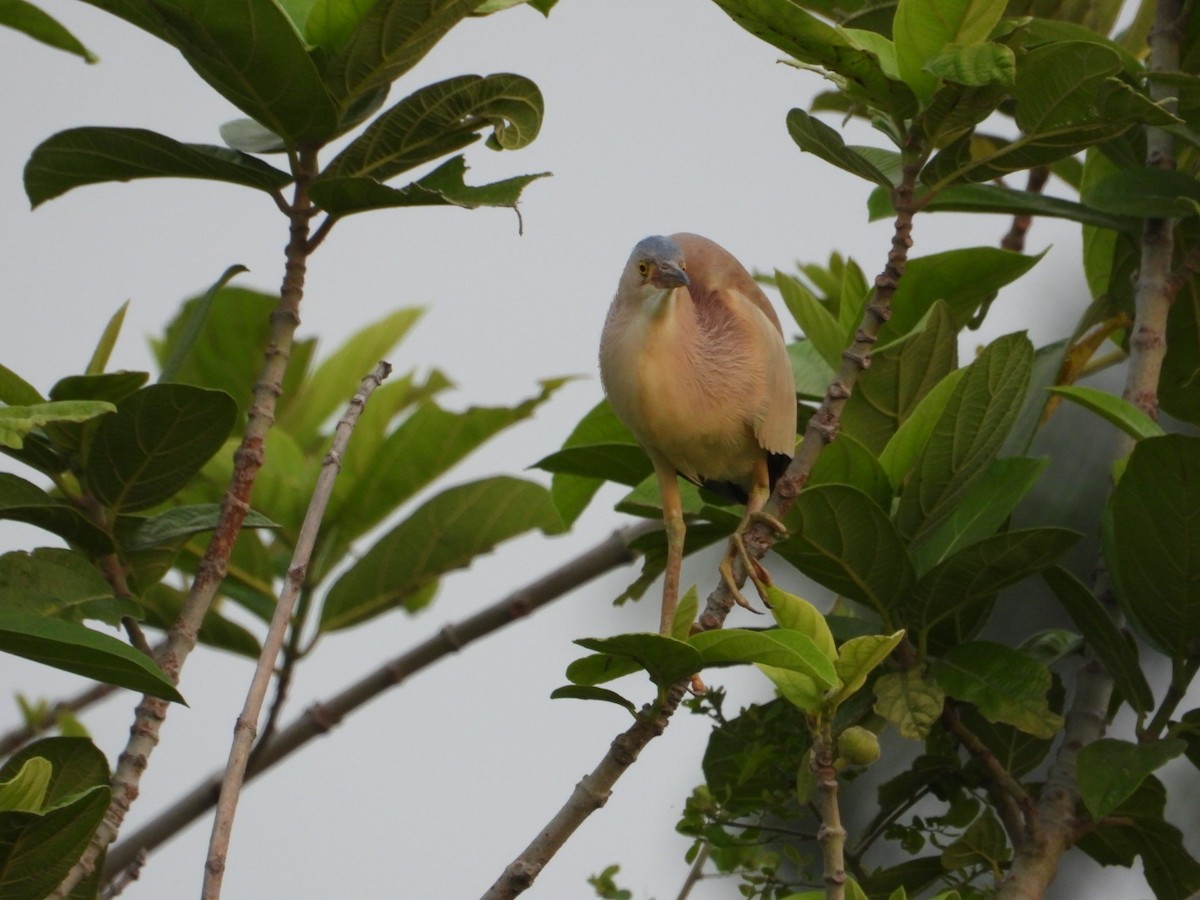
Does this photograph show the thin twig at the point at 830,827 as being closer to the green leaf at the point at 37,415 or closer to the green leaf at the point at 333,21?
the green leaf at the point at 37,415

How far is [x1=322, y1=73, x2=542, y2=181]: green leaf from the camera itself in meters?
1.55

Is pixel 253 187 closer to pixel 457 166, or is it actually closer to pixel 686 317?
pixel 457 166

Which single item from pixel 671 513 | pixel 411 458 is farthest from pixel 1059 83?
pixel 411 458

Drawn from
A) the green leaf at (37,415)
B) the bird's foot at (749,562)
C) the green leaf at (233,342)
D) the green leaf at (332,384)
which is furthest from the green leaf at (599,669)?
the green leaf at (332,384)

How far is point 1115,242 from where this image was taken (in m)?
1.98

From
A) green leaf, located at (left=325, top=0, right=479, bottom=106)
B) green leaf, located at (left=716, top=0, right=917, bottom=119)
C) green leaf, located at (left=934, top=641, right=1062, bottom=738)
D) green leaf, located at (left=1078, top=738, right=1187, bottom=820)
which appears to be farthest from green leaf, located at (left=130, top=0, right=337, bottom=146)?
green leaf, located at (left=1078, top=738, right=1187, bottom=820)

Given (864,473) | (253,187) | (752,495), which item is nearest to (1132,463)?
(864,473)

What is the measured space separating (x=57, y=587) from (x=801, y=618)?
2.59ft

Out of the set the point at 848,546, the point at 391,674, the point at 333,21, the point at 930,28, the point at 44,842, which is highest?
the point at 333,21

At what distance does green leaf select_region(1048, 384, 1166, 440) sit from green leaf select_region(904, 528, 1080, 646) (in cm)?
13

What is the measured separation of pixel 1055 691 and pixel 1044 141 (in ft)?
2.33

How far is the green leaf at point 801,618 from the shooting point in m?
1.24

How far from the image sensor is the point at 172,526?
1.61m

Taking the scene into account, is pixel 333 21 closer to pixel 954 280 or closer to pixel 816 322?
pixel 816 322
